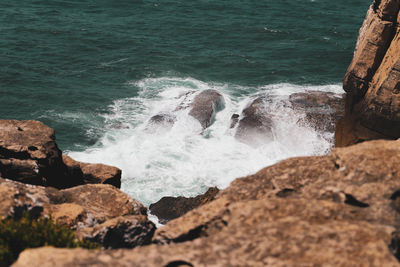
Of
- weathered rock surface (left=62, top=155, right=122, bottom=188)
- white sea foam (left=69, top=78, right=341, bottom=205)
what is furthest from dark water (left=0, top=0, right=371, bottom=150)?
weathered rock surface (left=62, top=155, right=122, bottom=188)

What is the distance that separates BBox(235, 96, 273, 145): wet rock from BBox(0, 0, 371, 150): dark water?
25.9 feet

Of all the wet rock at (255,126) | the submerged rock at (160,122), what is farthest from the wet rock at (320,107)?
the submerged rock at (160,122)

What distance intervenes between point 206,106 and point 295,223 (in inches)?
1487

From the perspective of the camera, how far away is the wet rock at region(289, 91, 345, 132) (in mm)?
42816

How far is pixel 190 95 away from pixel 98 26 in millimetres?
30477

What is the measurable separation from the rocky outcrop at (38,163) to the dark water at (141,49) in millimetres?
19445

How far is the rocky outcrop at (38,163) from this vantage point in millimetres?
19406

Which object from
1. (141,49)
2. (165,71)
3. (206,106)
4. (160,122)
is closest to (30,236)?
(160,122)

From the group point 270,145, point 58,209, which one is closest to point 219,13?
point 270,145

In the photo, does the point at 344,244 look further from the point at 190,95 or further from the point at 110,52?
the point at 110,52

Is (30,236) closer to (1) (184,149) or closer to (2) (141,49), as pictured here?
(1) (184,149)

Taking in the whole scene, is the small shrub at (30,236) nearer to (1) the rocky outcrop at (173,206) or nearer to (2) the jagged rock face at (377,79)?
(1) the rocky outcrop at (173,206)

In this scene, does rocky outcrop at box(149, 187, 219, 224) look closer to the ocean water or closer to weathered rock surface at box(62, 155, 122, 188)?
the ocean water

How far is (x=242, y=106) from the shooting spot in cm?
4894
